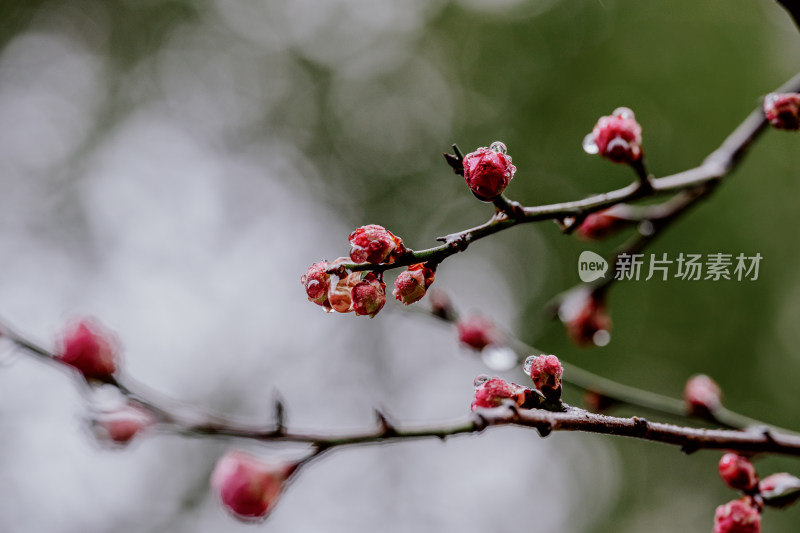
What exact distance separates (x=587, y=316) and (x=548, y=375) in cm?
81

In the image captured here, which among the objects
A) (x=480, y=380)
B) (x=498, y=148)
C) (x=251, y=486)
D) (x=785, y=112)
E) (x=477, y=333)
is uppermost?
(x=785, y=112)

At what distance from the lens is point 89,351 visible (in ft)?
2.82

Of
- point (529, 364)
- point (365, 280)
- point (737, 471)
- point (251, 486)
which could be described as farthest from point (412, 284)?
point (737, 471)

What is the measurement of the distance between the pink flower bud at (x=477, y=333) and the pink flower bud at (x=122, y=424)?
83 cm

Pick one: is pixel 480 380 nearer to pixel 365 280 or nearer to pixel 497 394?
pixel 497 394

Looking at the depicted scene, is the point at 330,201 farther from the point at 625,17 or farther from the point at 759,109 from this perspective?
the point at 759,109

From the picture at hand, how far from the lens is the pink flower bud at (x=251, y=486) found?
778 millimetres

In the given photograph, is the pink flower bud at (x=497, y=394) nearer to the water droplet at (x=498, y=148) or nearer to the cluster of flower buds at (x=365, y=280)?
the cluster of flower buds at (x=365, y=280)

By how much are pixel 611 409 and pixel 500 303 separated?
4311 mm

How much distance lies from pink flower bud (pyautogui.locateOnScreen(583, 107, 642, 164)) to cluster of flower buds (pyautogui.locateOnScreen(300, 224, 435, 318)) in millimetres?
382

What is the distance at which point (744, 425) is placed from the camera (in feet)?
4.37

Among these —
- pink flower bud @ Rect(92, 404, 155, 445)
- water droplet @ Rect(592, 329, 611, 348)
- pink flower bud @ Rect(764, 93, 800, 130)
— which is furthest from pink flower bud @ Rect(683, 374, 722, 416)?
pink flower bud @ Rect(92, 404, 155, 445)

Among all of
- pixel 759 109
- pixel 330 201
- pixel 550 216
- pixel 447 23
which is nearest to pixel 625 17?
pixel 447 23

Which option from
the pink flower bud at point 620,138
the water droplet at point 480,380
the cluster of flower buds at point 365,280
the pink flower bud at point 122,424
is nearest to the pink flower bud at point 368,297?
the cluster of flower buds at point 365,280
